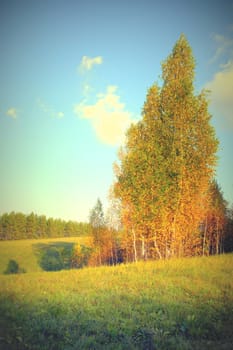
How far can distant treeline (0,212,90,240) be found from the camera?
89.2 m

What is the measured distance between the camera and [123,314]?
5.46 metres

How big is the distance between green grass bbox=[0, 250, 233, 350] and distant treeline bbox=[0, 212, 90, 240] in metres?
76.5

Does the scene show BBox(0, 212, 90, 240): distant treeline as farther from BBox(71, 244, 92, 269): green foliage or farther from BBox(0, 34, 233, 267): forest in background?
BBox(0, 34, 233, 267): forest in background

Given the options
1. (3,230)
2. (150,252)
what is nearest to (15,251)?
(3,230)

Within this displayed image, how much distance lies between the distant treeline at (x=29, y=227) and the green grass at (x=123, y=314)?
76.5m

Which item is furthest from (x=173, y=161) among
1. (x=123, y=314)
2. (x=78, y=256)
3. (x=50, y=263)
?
(x=50, y=263)

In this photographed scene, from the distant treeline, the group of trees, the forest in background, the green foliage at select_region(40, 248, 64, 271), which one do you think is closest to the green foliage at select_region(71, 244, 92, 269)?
the green foliage at select_region(40, 248, 64, 271)

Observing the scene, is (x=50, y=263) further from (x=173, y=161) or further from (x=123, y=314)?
(x=123, y=314)

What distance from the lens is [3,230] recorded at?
88.7 meters

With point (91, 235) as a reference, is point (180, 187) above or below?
above

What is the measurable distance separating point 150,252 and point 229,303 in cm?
1428

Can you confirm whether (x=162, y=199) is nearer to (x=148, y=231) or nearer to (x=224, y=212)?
(x=148, y=231)

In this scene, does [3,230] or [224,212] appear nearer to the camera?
[224,212]

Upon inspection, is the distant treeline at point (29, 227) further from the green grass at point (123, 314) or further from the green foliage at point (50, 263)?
the green grass at point (123, 314)
